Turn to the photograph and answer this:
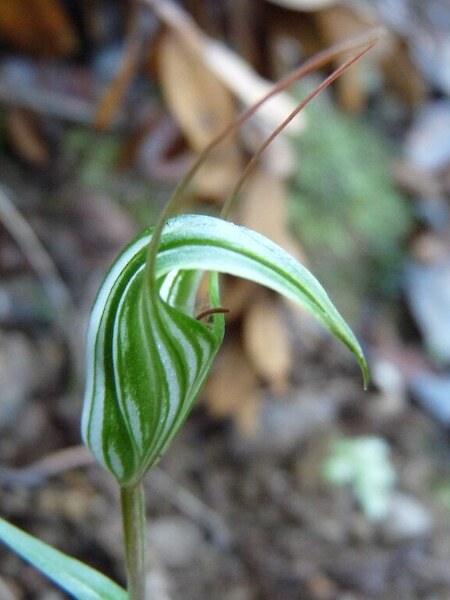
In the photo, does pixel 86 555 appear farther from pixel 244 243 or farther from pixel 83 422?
pixel 244 243

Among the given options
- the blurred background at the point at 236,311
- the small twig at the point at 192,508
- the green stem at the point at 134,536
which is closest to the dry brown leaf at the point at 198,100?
the blurred background at the point at 236,311

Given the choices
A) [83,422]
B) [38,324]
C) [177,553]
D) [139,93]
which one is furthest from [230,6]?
[83,422]

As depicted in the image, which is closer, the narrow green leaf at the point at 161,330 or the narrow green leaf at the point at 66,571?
the narrow green leaf at the point at 161,330

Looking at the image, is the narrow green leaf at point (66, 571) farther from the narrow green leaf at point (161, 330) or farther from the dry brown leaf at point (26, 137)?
the dry brown leaf at point (26, 137)

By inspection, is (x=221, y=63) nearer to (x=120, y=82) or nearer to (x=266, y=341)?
(x=120, y=82)

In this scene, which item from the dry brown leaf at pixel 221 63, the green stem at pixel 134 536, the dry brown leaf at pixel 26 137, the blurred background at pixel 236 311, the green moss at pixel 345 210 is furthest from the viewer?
the green moss at pixel 345 210

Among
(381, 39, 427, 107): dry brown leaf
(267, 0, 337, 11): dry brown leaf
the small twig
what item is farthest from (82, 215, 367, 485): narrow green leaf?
(381, 39, 427, 107): dry brown leaf
